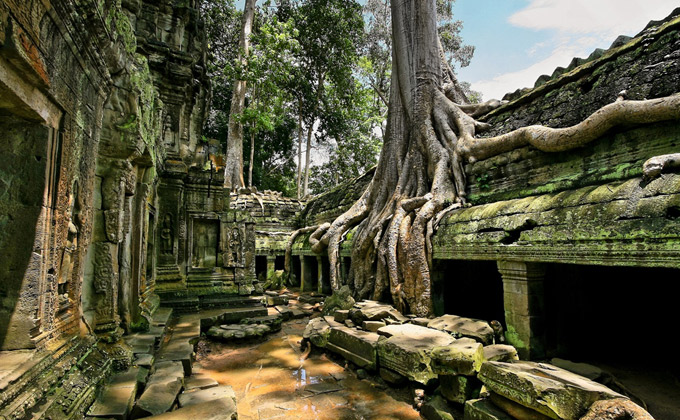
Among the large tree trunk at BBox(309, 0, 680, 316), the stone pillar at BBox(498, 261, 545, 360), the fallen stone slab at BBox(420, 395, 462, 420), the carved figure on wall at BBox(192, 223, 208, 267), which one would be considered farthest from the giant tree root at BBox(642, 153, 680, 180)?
the carved figure on wall at BBox(192, 223, 208, 267)

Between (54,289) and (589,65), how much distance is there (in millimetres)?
6112

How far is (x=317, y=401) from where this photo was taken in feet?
11.5

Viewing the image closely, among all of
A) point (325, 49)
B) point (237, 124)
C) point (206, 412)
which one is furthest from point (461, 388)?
point (325, 49)

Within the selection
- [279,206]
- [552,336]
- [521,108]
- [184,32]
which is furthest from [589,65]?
[279,206]

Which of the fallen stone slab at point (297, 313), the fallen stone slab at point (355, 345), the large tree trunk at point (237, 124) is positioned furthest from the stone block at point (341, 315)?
the large tree trunk at point (237, 124)

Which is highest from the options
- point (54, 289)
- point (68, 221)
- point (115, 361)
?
point (68, 221)

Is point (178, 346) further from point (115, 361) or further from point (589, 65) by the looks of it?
point (589, 65)

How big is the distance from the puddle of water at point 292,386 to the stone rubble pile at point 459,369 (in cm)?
27

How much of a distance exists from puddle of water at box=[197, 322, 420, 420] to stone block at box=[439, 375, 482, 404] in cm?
39

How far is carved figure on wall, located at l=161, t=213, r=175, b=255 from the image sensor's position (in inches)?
275

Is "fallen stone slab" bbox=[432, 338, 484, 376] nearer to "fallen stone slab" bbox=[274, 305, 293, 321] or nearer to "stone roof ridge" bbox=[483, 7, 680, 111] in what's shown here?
"stone roof ridge" bbox=[483, 7, 680, 111]

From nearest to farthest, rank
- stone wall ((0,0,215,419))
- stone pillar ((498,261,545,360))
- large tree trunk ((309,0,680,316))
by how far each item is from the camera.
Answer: stone wall ((0,0,215,419)), stone pillar ((498,261,545,360)), large tree trunk ((309,0,680,316))

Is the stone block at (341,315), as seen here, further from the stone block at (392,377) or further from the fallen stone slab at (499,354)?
the fallen stone slab at (499,354)

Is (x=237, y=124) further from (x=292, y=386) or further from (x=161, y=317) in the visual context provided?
(x=292, y=386)
